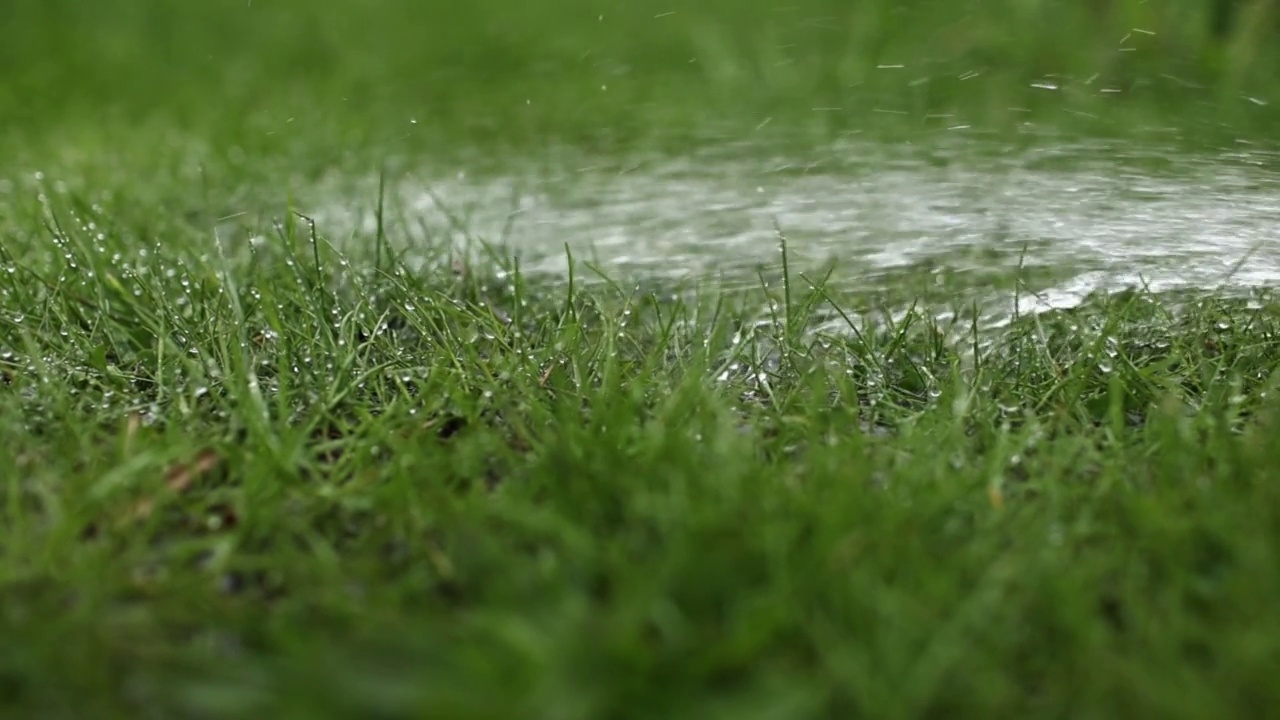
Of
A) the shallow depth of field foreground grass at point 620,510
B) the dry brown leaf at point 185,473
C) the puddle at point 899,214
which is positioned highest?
the dry brown leaf at point 185,473

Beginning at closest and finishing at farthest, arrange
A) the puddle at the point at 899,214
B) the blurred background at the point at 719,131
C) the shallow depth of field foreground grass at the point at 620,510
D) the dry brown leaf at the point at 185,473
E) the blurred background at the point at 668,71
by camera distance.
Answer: the shallow depth of field foreground grass at the point at 620,510 < the dry brown leaf at the point at 185,473 < the puddle at the point at 899,214 < the blurred background at the point at 719,131 < the blurred background at the point at 668,71

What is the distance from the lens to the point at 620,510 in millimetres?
1342

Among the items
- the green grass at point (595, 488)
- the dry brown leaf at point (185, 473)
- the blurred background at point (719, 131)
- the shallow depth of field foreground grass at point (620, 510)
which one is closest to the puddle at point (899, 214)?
the blurred background at point (719, 131)

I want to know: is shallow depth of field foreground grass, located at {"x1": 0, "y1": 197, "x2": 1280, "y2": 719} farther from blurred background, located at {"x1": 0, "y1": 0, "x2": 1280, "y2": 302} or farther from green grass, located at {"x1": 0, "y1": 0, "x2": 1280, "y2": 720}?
blurred background, located at {"x1": 0, "y1": 0, "x2": 1280, "y2": 302}

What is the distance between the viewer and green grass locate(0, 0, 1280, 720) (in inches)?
42.4

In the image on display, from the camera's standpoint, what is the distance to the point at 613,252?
2.73 meters

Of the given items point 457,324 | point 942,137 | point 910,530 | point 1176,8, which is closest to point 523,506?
point 910,530

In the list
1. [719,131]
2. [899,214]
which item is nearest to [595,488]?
[899,214]

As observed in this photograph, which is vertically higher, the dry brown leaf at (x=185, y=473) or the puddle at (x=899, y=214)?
the dry brown leaf at (x=185, y=473)

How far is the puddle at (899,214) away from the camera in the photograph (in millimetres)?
→ 2359

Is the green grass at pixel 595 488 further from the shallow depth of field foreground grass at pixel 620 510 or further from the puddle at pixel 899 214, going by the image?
the puddle at pixel 899 214

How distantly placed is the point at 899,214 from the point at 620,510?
5.36 ft

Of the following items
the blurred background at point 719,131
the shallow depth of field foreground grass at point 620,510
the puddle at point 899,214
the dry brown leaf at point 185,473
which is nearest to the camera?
the shallow depth of field foreground grass at point 620,510

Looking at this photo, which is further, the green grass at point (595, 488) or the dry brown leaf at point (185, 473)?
the dry brown leaf at point (185, 473)
